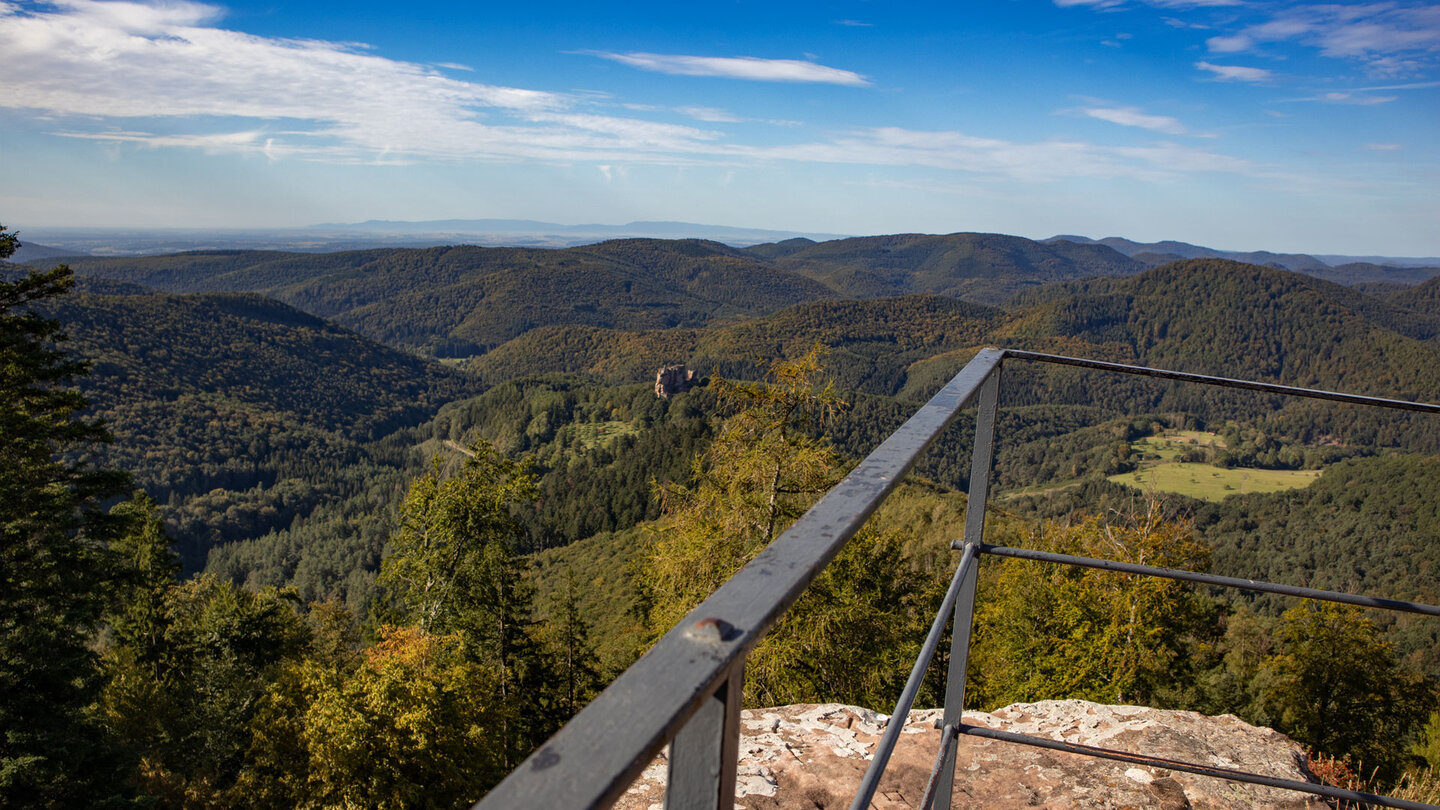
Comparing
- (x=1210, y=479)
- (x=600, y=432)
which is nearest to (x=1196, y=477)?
(x=1210, y=479)

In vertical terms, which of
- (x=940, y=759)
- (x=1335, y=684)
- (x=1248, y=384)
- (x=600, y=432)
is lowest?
(x=600, y=432)

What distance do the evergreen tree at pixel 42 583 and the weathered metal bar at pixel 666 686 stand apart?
14.2 metres

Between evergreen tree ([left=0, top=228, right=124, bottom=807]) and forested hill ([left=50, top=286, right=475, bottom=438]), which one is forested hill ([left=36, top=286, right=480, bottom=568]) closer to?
forested hill ([left=50, top=286, right=475, bottom=438])

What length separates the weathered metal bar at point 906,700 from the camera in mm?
925

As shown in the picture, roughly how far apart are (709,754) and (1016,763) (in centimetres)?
384

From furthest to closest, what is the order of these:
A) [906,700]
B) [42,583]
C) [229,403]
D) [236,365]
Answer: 1. [236,365]
2. [229,403]
3. [42,583]
4. [906,700]

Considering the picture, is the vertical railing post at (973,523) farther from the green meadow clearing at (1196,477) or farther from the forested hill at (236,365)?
the forested hill at (236,365)

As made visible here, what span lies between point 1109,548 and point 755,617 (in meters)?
20.3

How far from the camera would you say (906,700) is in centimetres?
128

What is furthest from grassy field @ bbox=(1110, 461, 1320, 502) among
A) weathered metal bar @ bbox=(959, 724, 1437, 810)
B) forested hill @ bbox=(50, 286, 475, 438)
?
forested hill @ bbox=(50, 286, 475, 438)

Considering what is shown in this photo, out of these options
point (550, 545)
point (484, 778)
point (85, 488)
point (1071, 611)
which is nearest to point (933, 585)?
point (1071, 611)

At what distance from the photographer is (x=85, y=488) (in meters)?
12.8

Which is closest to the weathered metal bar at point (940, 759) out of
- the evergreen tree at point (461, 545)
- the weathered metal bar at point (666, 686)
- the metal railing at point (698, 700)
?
the metal railing at point (698, 700)

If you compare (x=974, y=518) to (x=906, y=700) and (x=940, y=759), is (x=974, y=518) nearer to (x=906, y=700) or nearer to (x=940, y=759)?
(x=940, y=759)
